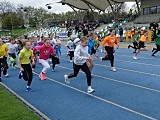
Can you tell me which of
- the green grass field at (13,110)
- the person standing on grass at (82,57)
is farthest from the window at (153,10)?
the green grass field at (13,110)

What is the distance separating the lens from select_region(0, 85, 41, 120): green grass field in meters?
6.29

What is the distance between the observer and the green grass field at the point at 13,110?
20.6 feet

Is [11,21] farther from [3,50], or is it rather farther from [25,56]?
[25,56]

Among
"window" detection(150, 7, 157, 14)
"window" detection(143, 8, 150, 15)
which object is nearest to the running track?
"window" detection(150, 7, 157, 14)

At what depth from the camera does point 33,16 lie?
9469cm

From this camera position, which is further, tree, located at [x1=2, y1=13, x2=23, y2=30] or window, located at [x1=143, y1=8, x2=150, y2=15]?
tree, located at [x1=2, y1=13, x2=23, y2=30]

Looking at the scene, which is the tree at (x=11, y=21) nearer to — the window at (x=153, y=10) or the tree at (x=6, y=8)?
the tree at (x=6, y=8)

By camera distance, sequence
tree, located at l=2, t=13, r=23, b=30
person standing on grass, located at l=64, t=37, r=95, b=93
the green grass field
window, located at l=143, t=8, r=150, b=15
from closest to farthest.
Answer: the green grass field
person standing on grass, located at l=64, t=37, r=95, b=93
window, located at l=143, t=8, r=150, b=15
tree, located at l=2, t=13, r=23, b=30

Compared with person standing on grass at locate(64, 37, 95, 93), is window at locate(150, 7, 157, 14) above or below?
above

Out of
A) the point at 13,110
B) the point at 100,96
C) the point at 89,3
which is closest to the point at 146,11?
the point at 89,3

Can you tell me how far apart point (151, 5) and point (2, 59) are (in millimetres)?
39767

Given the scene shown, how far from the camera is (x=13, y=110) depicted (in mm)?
6863

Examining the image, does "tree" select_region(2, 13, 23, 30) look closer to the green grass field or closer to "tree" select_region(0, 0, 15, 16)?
"tree" select_region(0, 0, 15, 16)

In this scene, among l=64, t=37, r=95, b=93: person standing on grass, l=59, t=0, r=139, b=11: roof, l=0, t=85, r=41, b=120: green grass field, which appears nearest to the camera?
l=0, t=85, r=41, b=120: green grass field
